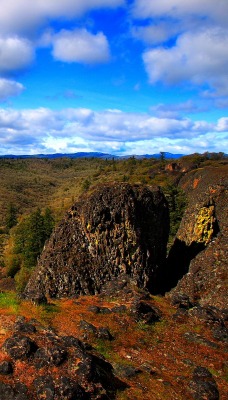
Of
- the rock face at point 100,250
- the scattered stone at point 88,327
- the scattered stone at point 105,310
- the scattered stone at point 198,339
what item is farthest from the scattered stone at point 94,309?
the rock face at point 100,250

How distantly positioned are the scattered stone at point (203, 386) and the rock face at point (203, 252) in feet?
34.9

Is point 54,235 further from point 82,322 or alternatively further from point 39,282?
point 82,322

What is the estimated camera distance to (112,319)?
1833cm

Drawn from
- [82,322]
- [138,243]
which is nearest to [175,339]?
[82,322]

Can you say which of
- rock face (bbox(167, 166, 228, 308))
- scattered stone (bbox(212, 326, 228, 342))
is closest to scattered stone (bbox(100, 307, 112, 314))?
scattered stone (bbox(212, 326, 228, 342))

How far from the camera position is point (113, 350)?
15188 millimetres

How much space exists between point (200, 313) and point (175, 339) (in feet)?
11.0

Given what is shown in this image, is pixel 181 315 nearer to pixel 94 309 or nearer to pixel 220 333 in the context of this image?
pixel 220 333

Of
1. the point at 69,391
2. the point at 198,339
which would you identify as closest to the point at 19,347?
the point at 69,391

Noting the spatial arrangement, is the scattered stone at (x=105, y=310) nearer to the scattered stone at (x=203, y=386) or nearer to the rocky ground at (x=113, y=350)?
the rocky ground at (x=113, y=350)

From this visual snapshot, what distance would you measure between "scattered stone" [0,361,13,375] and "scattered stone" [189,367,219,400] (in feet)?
21.6

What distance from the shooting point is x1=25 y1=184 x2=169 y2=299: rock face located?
85.8 feet

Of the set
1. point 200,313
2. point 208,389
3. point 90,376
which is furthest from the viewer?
point 200,313

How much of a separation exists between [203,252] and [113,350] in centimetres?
1587
